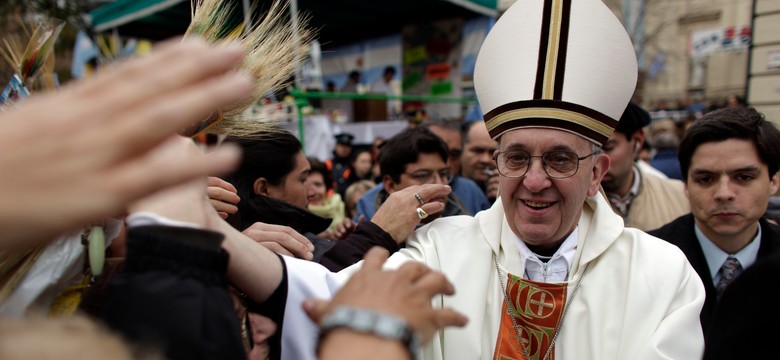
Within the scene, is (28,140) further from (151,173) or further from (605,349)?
(605,349)

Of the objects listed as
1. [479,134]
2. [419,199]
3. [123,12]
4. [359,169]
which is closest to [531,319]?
[419,199]

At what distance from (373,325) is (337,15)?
947 centimetres

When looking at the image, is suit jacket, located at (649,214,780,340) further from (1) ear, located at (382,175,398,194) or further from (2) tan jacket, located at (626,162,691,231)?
(1) ear, located at (382,175,398,194)

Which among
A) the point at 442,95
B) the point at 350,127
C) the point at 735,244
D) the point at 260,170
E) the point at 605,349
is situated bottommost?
the point at 605,349

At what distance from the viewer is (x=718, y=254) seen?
2.43 metres

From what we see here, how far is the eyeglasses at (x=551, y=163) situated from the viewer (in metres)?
1.74

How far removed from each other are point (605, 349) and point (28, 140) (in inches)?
61.8

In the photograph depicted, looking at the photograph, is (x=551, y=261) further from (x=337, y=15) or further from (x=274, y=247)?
(x=337, y=15)

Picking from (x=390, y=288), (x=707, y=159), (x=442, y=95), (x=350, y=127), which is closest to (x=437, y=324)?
(x=390, y=288)

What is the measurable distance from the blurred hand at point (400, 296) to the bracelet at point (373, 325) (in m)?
0.02

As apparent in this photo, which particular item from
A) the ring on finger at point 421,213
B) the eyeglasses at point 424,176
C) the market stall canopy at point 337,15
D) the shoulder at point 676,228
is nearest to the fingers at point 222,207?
the ring on finger at point 421,213

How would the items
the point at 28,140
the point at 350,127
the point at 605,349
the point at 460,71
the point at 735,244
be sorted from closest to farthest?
the point at 28,140, the point at 605,349, the point at 735,244, the point at 350,127, the point at 460,71

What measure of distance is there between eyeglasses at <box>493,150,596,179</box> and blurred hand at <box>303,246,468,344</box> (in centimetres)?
88

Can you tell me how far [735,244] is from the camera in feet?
7.91
